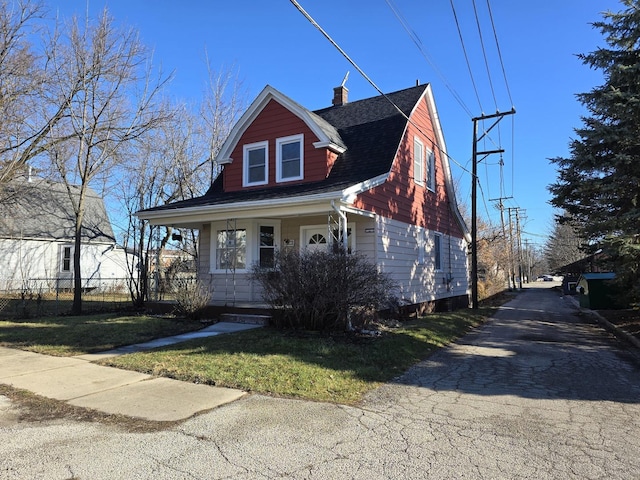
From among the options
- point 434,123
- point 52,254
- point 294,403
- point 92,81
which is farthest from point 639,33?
point 52,254

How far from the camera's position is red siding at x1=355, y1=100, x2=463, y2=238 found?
42.0 feet

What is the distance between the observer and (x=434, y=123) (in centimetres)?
1730

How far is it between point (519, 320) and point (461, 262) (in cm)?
618

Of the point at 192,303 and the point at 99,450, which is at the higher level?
the point at 192,303

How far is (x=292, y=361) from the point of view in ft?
23.0

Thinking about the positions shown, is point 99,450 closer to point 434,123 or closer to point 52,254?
point 434,123

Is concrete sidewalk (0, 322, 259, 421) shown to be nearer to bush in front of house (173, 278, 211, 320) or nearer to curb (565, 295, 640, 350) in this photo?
bush in front of house (173, 278, 211, 320)

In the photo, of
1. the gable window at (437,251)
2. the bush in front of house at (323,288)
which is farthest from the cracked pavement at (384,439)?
the gable window at (437,251)

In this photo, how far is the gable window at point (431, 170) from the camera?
17.1m

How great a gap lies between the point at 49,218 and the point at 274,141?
61.4 ft

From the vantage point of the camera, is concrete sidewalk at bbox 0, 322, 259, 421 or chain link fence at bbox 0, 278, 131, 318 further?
chain link fence at bbox 0, 278, 131, 318

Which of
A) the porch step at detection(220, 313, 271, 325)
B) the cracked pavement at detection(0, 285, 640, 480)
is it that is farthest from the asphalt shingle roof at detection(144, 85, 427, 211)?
the cracked pavement at detection(0, 285, 640, 480)

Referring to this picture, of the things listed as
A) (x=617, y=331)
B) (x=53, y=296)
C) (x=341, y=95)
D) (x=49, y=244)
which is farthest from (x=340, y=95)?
(x=49, y=244)

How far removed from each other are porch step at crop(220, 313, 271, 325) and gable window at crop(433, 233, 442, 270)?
866 centimetres
